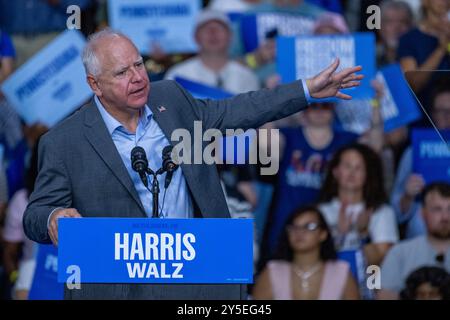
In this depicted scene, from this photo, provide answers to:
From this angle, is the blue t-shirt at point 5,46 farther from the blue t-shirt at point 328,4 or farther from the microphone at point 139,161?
the microphone at point 139,161

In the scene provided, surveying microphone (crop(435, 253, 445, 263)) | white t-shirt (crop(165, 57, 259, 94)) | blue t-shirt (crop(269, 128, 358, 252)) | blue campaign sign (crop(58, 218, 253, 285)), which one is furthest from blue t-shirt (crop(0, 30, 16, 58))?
blue campaign sign (crop(58, 218, 253, 285))

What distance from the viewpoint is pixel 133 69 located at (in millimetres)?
4684

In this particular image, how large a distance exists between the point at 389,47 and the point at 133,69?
4.07m

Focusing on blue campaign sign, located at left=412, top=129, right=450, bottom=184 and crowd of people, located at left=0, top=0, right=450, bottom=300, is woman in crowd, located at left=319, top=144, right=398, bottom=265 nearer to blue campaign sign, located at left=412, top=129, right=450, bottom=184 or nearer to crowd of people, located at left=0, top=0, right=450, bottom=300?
crowd of people, located at left=0, top=0, right=450, bottom=300

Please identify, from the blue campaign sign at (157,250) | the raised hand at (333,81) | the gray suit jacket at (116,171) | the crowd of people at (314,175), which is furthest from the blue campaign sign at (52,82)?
the blue campaign sign at (157,250)

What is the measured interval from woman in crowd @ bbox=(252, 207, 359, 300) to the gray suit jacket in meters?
1.86

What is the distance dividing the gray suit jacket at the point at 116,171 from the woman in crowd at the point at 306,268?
73.1 inches

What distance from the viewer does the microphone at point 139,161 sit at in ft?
14.7

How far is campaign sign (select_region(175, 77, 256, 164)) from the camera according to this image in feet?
18.7

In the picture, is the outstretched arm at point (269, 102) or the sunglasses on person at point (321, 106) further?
the sunglasses on person at point (321, 106)

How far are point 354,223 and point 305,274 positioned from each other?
0.62m

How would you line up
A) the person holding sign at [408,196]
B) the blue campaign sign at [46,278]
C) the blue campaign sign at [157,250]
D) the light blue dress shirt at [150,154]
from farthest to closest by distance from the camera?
the person holding sign at [408,196] < the blue campaign sign at [46,278] < the light blue dress shirt at [150,154] < the blue campaign sign at [157,250]
